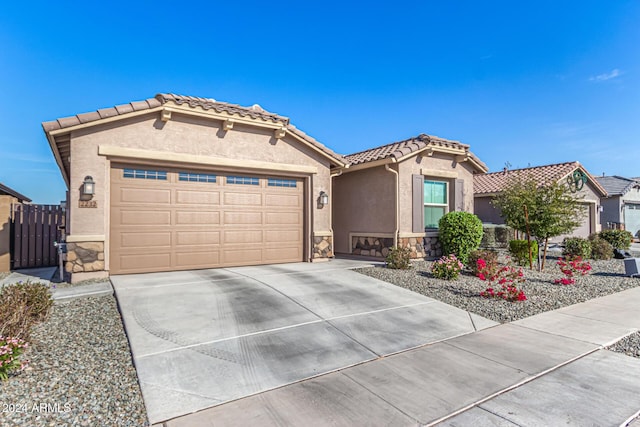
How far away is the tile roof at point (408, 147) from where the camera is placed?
10.8 m

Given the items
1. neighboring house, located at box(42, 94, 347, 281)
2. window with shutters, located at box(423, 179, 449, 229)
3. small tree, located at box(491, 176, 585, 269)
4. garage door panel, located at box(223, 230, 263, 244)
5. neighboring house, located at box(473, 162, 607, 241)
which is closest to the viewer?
neighboring house, located at box(42, 94, 347, 281)

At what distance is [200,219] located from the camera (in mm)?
8742

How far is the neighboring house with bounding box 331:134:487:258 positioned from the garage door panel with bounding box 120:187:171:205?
542 centimetres

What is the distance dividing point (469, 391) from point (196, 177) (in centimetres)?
782

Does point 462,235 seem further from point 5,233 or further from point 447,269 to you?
point 5,233

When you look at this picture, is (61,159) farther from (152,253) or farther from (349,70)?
(349,70)

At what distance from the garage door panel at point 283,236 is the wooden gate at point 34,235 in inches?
244

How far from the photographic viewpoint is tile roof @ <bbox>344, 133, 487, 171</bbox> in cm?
1084

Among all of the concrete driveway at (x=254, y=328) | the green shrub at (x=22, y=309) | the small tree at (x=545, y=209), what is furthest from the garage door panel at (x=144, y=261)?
the small tree at (x=545, y=209)

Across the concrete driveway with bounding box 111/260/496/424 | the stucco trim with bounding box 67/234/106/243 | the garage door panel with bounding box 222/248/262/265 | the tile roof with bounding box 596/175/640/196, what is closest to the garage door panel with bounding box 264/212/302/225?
the garage door panel with bounding box 222/248/262/265

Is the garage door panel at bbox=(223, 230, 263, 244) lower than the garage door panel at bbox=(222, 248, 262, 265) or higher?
higher

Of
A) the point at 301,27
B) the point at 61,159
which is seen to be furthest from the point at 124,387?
the point at 301,27

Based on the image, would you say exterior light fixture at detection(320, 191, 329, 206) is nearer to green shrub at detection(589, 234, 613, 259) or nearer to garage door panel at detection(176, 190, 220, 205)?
garage door panel at detection(176, 190, 220, 205)

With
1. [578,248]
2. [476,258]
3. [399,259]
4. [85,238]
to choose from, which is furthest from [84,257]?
[578,248]
